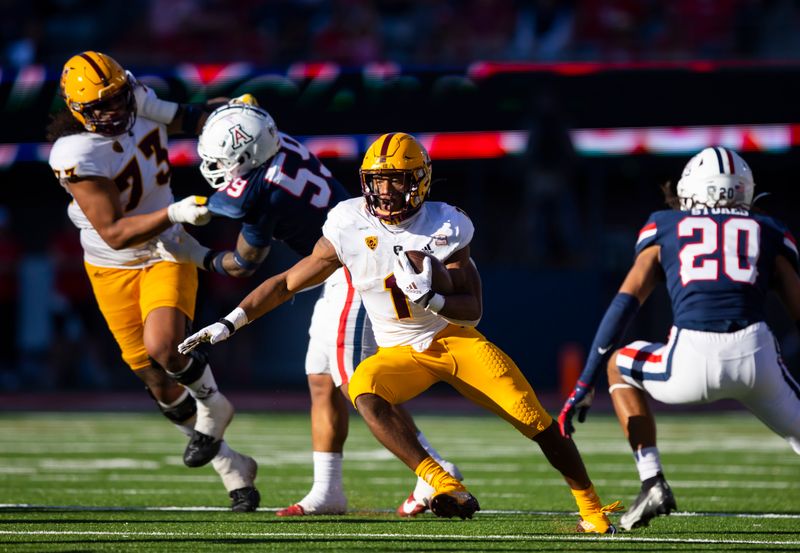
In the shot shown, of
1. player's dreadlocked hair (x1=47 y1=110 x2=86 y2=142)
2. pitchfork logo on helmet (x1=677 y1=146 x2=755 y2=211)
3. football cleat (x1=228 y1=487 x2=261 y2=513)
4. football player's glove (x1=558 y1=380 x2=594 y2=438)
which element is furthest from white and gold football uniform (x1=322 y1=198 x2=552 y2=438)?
player's dreadlocked hair (x1=47 y1=110 x2=86 y2=142)

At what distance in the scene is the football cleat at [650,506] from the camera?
14.5 feet

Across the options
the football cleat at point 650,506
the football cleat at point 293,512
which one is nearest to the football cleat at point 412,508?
the football cleat at point 293,512

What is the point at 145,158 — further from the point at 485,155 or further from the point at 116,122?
the point at 485,155

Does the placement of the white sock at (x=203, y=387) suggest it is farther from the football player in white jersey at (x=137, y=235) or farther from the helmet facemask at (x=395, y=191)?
the helmet facemask at (x=395, y=191)

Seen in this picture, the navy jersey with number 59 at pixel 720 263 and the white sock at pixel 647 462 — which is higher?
the navy jersey with number 59 at pixel 720 263

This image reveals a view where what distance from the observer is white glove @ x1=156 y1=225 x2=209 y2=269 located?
5.75m

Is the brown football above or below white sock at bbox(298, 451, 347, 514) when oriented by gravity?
above

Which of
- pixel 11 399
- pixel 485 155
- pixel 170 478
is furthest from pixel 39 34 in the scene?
pixel 170 478

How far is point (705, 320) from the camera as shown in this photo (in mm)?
4551

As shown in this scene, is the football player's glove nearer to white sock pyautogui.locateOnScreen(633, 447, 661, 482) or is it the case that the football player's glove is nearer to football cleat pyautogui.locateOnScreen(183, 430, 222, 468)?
white sock pyautogui.locateOnScreen(633, 447, 661, 482)

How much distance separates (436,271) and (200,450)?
63.5 inches

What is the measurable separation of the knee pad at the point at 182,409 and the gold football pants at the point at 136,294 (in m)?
0.22

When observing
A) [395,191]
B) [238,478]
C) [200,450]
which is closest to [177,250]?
[200,450]

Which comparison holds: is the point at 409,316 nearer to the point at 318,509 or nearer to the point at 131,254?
the point at 318,509
